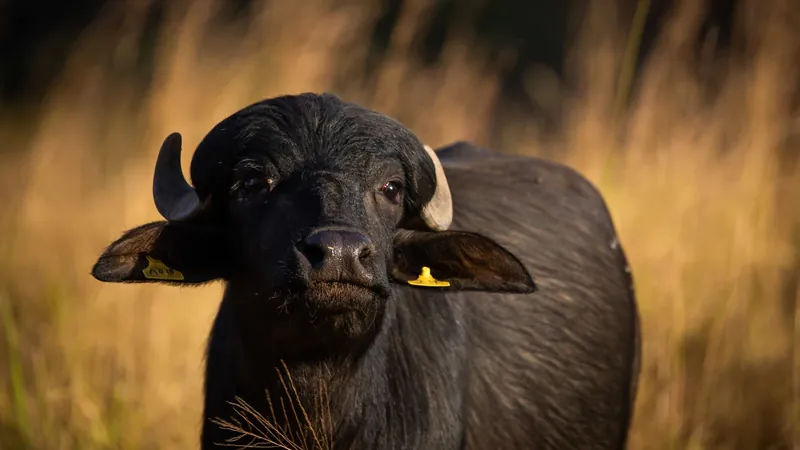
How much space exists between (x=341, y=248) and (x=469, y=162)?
7.45 feet

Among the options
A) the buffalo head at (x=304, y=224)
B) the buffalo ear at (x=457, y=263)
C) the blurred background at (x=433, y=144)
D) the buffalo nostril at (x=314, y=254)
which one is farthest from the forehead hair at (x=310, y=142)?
the blurred background at (x=433, y=144)

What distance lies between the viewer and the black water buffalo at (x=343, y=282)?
3496mm

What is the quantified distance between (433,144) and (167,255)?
5197 millimetres

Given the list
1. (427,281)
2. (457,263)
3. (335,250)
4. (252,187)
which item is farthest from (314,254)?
(457,263)

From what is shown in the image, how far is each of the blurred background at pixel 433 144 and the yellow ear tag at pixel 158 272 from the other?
1537mm

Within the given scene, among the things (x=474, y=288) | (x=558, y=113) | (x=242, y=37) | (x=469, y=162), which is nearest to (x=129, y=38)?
A: (x=242, y=37)

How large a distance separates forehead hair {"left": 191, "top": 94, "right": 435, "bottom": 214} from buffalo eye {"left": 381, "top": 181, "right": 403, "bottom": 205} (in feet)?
0.18

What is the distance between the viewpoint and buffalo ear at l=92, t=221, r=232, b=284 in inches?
147

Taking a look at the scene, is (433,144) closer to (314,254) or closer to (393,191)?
(393,191)

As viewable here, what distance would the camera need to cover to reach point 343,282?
A: 331 cm

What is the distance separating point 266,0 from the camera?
23.3ft

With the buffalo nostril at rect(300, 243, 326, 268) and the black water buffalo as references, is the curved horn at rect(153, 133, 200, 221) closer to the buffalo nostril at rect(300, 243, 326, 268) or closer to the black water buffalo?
the black water buffalo

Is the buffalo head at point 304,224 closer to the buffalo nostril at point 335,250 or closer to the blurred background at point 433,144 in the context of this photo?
the buffalo nostril at point 335,250

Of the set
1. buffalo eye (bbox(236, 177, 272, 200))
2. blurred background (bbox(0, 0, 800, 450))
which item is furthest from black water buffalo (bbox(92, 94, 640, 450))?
blurred background (bbox(0, 0, 800, 450))
